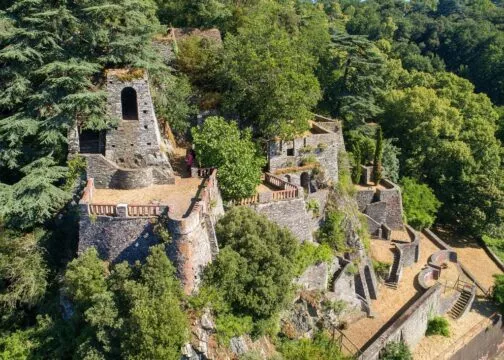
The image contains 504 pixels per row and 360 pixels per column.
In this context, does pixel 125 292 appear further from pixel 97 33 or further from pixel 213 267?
pixel 97 33

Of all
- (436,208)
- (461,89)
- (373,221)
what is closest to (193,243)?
(373,221)

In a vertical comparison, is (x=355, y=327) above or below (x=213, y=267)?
below

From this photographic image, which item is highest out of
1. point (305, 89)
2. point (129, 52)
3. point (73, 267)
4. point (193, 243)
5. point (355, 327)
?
point (129, 52)

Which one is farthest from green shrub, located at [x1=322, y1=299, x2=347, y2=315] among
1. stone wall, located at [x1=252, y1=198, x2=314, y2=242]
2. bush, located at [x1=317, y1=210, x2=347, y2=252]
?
stone wall, located at [x1=252, y1=198, x2=314, y2=242]

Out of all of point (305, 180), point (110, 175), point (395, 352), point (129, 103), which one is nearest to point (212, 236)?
point (110, 175)

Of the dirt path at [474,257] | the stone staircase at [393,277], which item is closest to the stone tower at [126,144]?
the stone staircase at [393,277]

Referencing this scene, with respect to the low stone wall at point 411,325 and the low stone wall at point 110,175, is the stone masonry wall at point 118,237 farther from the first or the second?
the low stone wall at point 411,325

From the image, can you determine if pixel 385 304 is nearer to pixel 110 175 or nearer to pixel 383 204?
pixel 383 204
